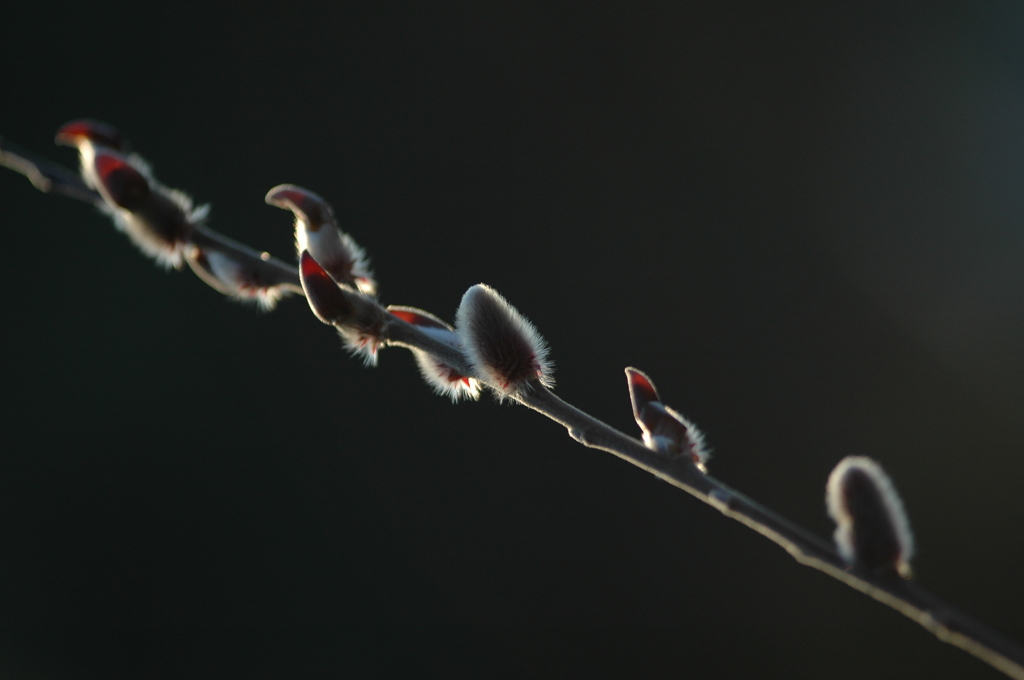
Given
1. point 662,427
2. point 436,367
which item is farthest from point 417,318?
point 662,427

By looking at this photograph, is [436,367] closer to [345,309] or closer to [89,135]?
[345,309]

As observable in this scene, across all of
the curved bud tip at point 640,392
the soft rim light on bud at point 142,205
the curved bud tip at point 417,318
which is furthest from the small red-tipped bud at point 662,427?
the soft rim light on bud at point 142,205

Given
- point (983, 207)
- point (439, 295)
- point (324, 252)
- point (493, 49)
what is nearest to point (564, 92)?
point (493, 49)

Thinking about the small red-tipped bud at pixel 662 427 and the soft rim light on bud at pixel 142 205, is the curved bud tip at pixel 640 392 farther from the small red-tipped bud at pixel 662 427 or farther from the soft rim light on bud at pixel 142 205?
the soft rim light on bud at pixel 142 205

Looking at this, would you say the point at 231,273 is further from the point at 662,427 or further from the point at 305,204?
the point at 662,427

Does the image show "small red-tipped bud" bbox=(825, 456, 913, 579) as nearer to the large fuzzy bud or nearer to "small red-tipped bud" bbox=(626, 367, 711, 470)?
"small red-tipped bud" bbox=(626, 367, 711, 470)

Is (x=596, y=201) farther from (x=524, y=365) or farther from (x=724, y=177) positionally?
(x=524, y=365)

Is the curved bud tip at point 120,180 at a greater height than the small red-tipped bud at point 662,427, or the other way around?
the small red-tipped bud at point 662,427

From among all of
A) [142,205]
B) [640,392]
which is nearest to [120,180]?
[142,205]
